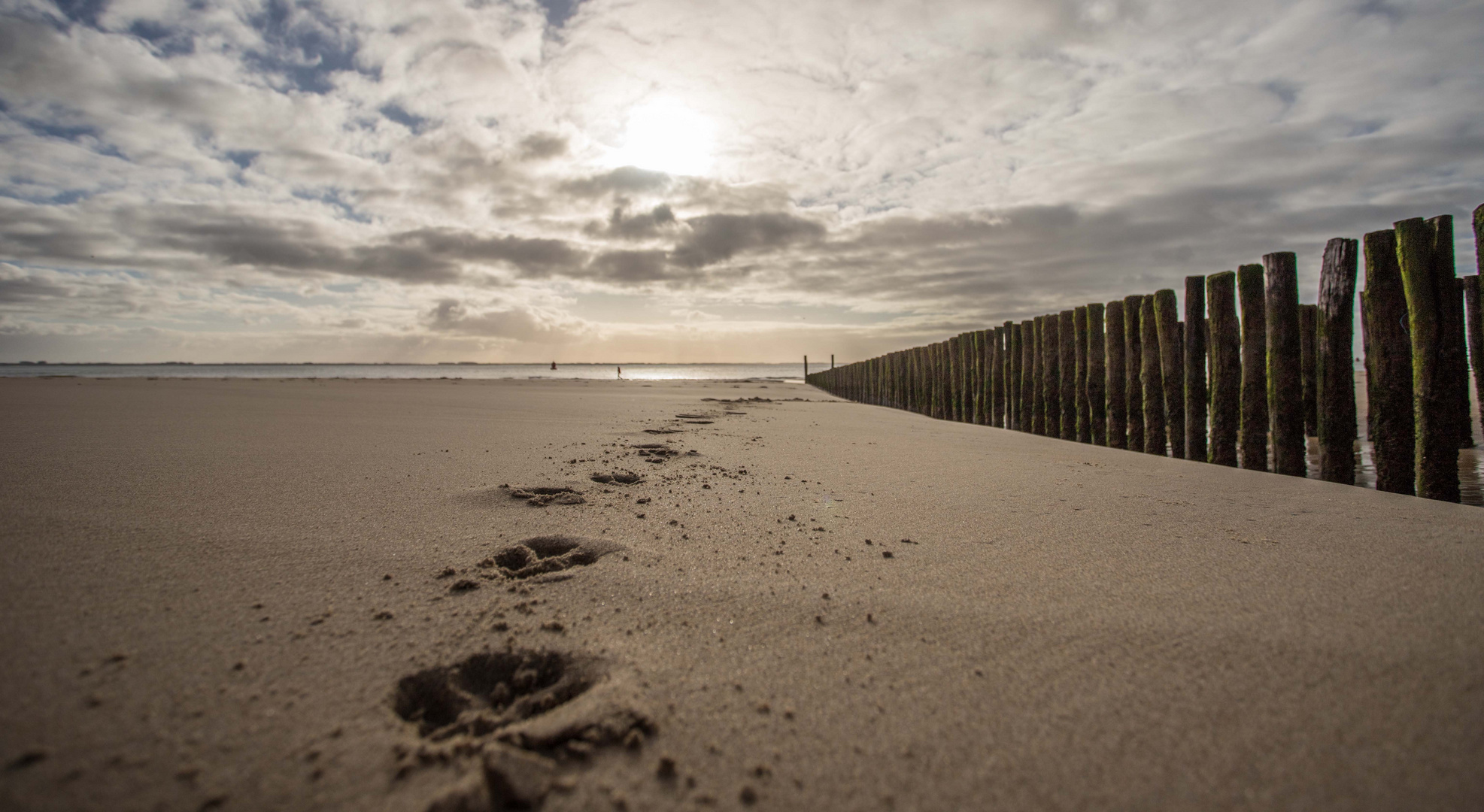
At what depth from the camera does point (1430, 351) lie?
3199 mm

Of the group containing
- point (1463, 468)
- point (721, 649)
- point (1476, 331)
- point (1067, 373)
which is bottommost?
point (1463, 468)

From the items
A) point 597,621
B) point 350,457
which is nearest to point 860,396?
point 350,457

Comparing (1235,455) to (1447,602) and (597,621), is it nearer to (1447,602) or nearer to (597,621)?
(1447,602)

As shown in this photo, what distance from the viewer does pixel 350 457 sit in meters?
3.46

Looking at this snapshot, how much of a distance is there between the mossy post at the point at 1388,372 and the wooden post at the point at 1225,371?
2.78 ft

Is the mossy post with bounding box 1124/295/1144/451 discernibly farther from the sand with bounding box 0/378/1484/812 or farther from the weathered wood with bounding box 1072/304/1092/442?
the sand with bounding box 0/378/1484/812

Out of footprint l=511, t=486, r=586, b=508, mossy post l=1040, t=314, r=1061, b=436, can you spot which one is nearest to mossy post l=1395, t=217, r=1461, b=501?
mossy post l=1040, t=314, r=1061, b=436

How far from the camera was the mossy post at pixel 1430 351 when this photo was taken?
310 cm

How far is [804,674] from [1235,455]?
4.49 meters

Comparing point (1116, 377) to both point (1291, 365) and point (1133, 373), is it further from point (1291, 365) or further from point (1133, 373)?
point (1291, 365)

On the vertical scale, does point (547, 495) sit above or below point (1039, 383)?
below

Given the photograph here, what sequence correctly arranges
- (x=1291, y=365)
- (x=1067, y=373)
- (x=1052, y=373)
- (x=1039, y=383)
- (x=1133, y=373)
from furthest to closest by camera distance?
(x=1039, y=383), (x=1052, y=373), (x=1067, y=373), (x=1133, y=373), (x=1291, y=365)

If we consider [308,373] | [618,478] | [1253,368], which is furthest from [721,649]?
[308,373]

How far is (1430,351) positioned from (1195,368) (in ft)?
5.07
